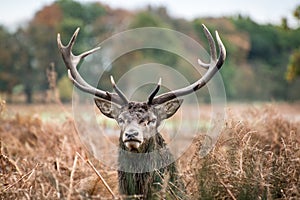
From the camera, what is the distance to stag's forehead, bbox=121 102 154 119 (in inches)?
208

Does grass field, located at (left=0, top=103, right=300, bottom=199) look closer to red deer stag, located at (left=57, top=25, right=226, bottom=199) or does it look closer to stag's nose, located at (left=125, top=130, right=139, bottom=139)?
red deer stag, located at (left=57, top=25, right=226, bottom=199)

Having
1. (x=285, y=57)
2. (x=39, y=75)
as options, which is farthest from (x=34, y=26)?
(x=285, y=57)

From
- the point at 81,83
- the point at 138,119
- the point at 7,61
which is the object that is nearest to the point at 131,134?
the point at 138,119

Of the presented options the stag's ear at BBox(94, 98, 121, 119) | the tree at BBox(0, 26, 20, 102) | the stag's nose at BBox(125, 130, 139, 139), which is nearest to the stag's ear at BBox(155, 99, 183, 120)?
the stag's ear at BBox(94, 98, 121, 119)

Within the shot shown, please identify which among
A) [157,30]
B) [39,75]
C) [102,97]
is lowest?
[102,97]

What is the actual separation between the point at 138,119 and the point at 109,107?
0.73 metres

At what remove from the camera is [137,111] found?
5340mm

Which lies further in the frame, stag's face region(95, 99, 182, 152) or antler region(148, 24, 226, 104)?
antler region(148, 24, 226, 104)

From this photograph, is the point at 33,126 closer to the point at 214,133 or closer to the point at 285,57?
the point at 214,133

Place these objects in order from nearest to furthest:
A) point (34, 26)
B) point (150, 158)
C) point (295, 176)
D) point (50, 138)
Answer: point (295, 176) → point (150, 158) → point (50, 138) → point (34, 26)

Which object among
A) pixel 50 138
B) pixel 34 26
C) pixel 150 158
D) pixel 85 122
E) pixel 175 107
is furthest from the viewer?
pixel 34 26

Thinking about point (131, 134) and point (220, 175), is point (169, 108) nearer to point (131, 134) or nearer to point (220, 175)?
point (131, 134)

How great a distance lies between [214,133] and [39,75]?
1059 inches

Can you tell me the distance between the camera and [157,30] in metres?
38.8
